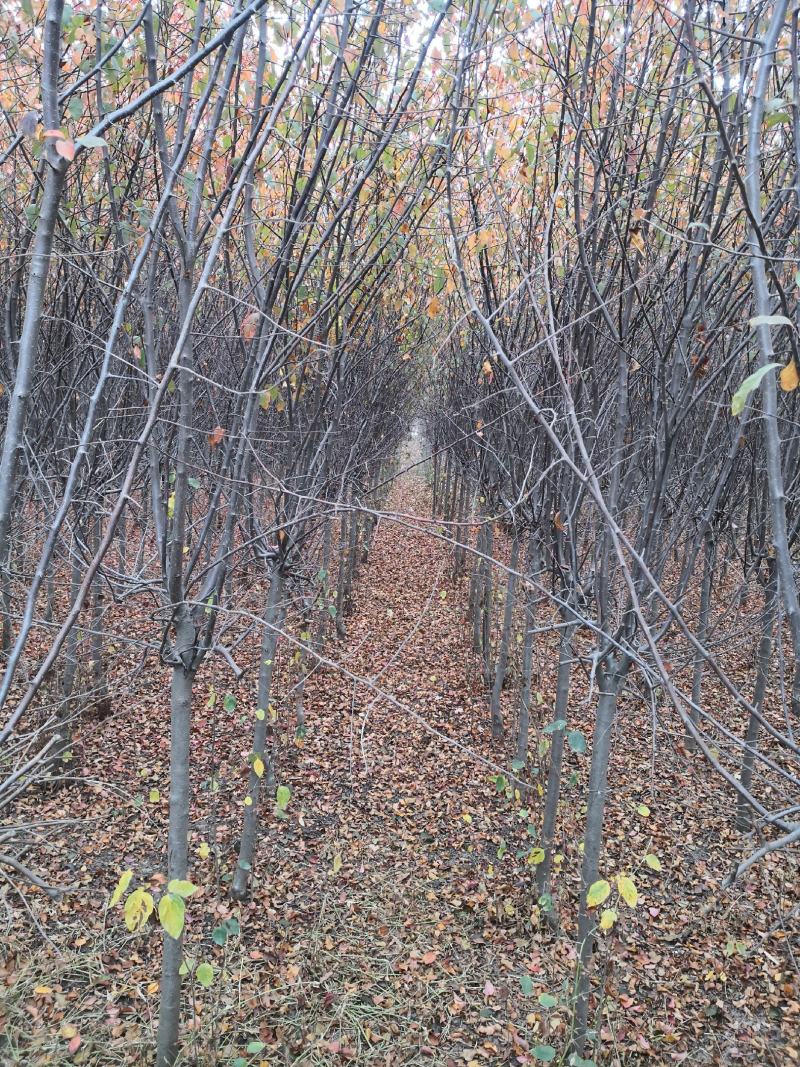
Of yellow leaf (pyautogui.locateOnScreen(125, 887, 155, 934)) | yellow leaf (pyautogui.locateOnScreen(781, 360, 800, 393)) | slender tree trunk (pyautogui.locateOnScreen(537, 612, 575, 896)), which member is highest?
yellow leaf (pyautogui.locateOnScreen(781, 360, 800, 393))

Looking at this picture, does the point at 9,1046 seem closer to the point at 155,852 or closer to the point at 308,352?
the point at 155,852

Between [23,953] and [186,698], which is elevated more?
[186,698]

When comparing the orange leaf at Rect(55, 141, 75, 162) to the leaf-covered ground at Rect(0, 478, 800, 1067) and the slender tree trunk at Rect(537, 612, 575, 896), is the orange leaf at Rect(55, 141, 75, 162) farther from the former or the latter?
the slender tree trunk at Rect(537, 612, 575, 896)

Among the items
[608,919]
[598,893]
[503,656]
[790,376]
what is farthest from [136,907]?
[503,656]

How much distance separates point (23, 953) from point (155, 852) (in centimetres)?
108

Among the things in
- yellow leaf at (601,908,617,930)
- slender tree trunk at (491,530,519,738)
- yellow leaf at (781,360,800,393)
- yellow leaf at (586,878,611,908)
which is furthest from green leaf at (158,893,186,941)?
slender tree trunk at (491,530,519,738)

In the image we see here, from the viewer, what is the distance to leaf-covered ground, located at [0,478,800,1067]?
3611mm

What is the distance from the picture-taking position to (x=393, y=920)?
4.57 metres

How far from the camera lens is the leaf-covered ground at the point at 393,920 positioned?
3.61 meters

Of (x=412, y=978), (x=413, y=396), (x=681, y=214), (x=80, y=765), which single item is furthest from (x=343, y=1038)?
(x=413, y=396)

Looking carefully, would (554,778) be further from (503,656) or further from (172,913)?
(172,913)

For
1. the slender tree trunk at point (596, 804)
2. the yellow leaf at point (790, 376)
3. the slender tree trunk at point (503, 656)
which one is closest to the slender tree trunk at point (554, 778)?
the slender tree trunk at point (596, 804)

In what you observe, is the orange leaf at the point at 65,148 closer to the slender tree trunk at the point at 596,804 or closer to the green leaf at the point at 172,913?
the green leaf at the point at 172,913

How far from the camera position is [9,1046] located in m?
3.37
